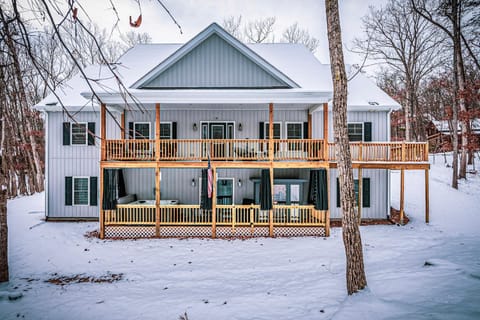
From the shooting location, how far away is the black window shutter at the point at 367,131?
13688 millimetres

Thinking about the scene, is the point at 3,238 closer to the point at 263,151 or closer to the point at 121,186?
the point at 121,186

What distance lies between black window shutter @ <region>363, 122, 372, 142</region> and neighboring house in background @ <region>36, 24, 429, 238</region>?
0.05 meters

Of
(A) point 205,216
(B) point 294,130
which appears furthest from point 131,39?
(A) point 205,216

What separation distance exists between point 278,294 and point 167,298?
2.68 m

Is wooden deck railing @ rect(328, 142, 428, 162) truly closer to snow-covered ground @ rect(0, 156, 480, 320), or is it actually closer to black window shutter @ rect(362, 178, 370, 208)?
black window shutter @ rect(362, 178, 370, 208)

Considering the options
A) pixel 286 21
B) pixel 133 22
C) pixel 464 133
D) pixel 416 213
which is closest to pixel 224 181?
pixel 416 213

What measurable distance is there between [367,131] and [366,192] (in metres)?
3.13

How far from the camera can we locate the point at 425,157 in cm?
1225

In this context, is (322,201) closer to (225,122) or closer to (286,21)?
(225,122)

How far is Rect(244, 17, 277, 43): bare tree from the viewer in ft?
83.1

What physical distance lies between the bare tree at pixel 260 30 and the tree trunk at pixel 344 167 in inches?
825

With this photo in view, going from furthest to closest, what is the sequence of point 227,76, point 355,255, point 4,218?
point 227,76
point 4,218
point 355,255

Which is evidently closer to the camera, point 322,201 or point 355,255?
point 355,255

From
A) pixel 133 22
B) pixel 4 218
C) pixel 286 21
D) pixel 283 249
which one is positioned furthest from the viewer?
pixel 286 21
